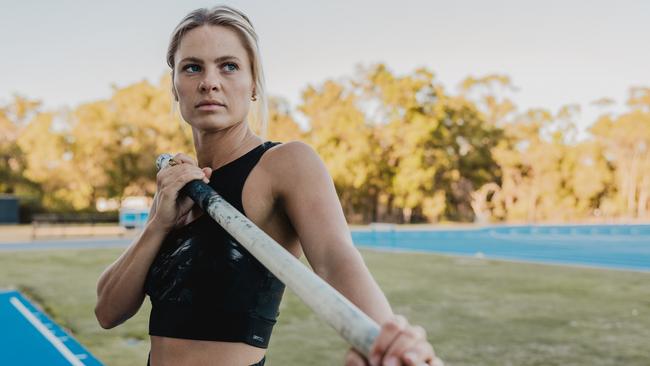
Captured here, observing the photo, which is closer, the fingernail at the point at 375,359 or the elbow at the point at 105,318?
the fingernail at the point at 375,359

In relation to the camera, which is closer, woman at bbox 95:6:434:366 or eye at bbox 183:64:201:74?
woman at bbox 95:6:434:366

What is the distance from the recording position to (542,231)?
96.4 ft

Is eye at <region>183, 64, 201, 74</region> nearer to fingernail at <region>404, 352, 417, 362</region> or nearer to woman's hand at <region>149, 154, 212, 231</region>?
woman's hand at <region>149, 154, 212, 231</region>

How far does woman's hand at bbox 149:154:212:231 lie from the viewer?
3.69 feet

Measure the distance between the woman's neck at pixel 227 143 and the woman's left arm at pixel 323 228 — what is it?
142mm

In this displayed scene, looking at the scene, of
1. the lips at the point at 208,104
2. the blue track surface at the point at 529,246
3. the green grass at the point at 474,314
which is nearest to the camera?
the lips at the point at 208,104

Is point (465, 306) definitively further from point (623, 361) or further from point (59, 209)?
point (59, 209)

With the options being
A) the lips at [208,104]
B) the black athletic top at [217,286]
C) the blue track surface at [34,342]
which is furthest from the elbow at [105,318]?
the blue track surface at [34,342]

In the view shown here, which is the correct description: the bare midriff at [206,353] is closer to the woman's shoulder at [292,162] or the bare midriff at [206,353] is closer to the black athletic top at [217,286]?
the black athletic top at [217,286]

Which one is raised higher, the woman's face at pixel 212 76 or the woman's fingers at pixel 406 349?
the woman's face at pixel 212 76

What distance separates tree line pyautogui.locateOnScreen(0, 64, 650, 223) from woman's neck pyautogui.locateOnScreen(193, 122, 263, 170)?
95.0 feet

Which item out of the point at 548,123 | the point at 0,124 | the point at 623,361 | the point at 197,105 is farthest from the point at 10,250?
the point at 548,123

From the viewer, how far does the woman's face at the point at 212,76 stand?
113cm

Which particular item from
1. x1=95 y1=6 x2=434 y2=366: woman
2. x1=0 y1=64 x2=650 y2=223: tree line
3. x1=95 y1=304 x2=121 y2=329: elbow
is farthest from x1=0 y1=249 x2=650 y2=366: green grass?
x1=0 y1=64 x2=650 y2=223: tree line
